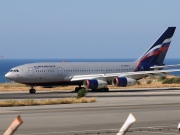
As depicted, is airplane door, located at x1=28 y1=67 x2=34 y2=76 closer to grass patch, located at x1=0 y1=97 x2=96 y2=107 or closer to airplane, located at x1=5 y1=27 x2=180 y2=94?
airplane, located at x1=5 y1=27 x2=180 y2=94

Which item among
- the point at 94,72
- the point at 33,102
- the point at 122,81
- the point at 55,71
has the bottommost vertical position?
the point at 122,81

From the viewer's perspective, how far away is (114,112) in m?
29.2

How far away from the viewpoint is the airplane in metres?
58.7

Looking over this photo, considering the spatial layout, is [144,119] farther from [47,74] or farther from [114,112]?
[47,74]

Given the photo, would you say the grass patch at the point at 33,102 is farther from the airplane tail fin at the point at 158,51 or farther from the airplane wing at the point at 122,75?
the airplane tail fin at the point at 158,51

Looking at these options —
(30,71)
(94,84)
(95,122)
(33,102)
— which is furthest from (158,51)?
(95,122)

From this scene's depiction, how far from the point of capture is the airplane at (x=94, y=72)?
193 feet

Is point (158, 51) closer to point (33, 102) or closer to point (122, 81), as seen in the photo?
point (122, 81)

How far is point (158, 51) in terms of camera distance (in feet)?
219

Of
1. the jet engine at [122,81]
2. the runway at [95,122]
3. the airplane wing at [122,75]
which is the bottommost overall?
the jet engine at [122,81]

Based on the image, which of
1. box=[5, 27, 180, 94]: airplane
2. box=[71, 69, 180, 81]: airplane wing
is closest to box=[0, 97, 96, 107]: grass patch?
box=[5, 27, 180, 94]: airplane

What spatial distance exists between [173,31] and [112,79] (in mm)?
11285

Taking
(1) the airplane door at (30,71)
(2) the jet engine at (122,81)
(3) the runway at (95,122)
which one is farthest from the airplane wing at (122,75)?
(3) the runway at (95,122)

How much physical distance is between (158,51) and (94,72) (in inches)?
360
